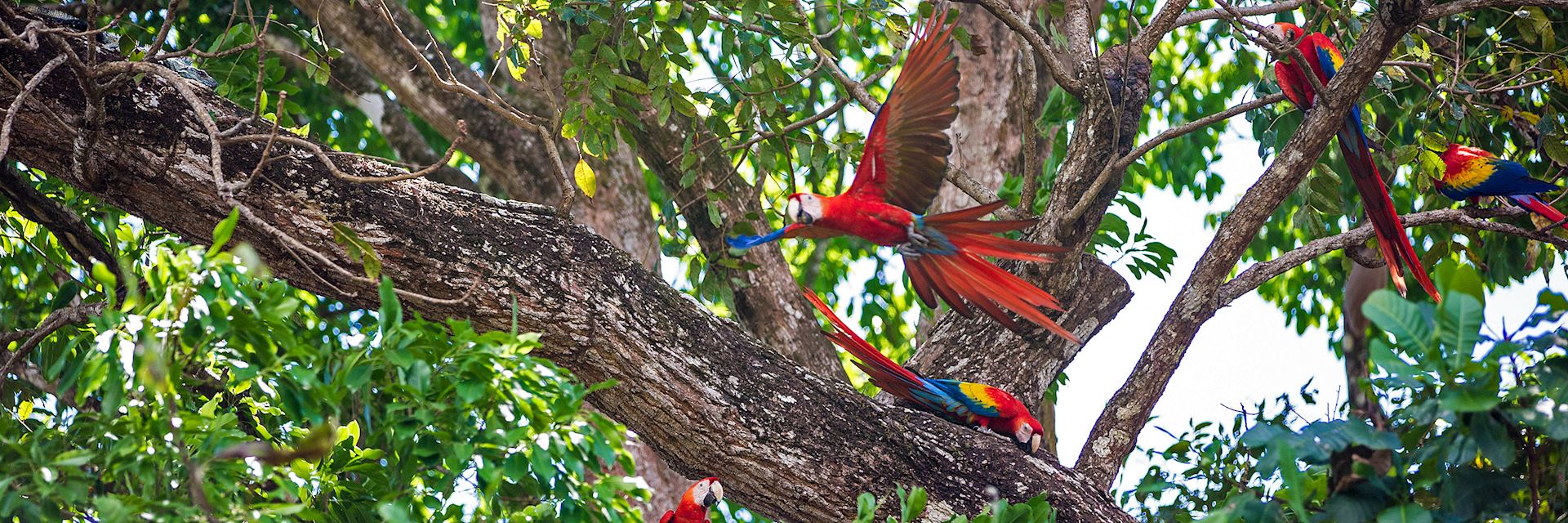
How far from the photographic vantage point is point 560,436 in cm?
173

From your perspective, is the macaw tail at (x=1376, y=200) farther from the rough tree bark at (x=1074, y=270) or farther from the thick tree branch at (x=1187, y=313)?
the rough tree bark at (x=1074, y=270)

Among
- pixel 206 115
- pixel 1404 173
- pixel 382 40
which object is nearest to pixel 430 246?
pixel 206 115

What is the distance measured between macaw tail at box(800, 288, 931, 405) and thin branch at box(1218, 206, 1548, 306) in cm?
83

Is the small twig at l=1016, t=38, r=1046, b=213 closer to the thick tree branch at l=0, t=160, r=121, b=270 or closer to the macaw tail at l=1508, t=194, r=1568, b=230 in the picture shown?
the macaw tail at l=1508, t=194, r=1568, b=230

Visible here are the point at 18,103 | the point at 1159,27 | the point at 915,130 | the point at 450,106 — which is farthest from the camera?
the point at 450,106

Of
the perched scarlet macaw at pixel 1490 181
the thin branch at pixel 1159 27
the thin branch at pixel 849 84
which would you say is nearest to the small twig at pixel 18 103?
the thin branch at pixel 849 84

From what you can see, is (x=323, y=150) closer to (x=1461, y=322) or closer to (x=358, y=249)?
(x=358, y=249)

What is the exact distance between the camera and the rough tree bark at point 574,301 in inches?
87.0

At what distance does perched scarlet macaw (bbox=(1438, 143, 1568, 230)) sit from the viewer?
268 cm

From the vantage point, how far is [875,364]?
8.36 feet

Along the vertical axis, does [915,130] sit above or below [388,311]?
above

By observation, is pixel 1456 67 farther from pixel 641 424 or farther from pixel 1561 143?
pixel 641 424

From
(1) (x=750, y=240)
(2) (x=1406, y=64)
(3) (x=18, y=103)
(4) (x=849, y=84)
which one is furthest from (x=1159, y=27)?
(3) (x=18, y=103)

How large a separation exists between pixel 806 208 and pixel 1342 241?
1453 mm
